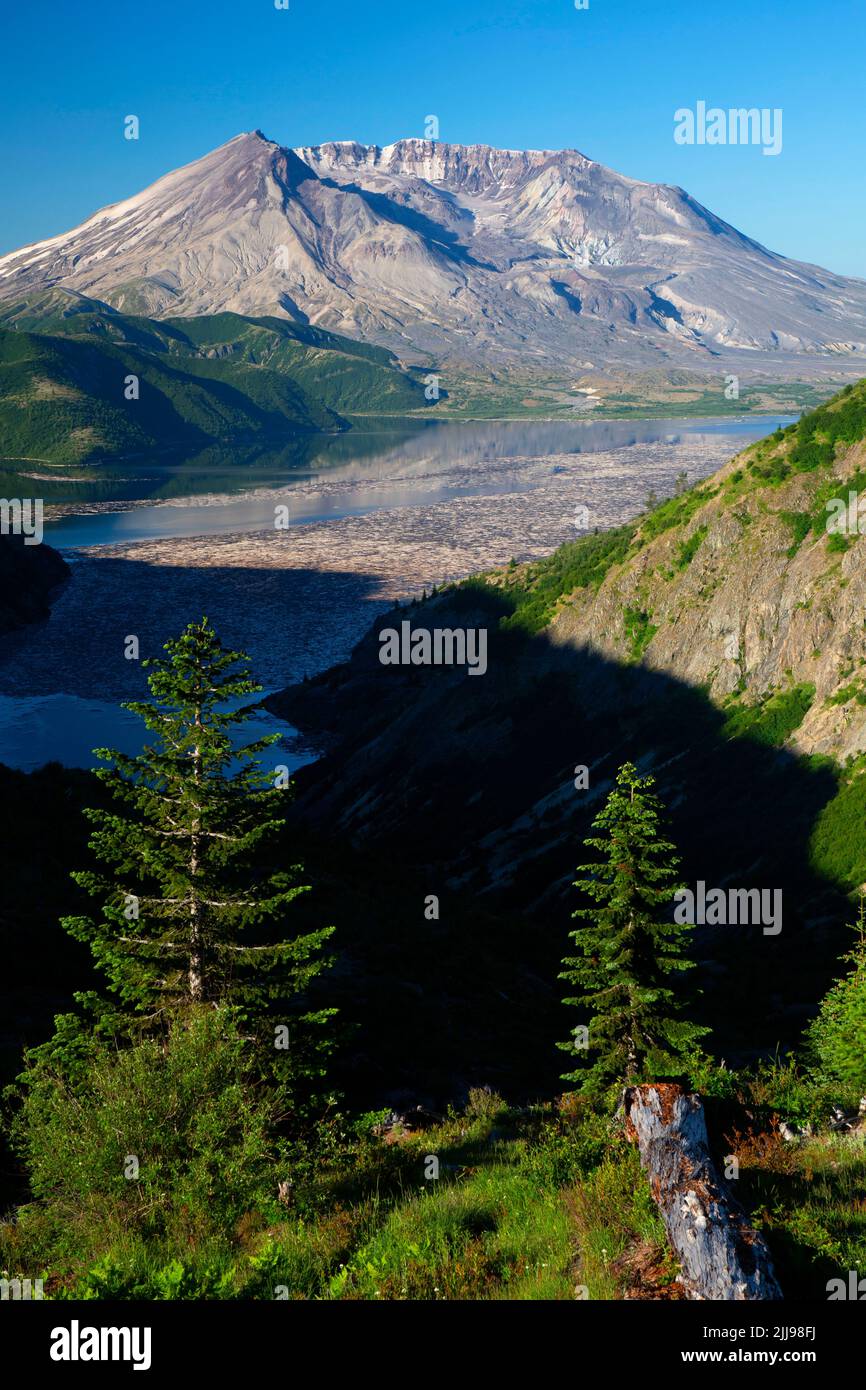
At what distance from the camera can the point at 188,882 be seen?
15.1 metres

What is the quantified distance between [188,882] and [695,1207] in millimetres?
9197

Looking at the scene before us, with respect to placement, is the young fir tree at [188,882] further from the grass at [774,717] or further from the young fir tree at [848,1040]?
the grass at [774,717]

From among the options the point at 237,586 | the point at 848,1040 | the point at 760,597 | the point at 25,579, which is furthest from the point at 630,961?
the point at 25,579

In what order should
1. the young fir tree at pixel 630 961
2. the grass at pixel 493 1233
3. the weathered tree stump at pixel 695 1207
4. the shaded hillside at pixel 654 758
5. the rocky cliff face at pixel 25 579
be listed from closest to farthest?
the weathered tree stump at pixel 695 1207 → the grass at pixel 493 1233 → the young fir tree at pixel 630 961 → the shaded hillside at pixel 654 758 → the rocky cliff face at pixel 25 579

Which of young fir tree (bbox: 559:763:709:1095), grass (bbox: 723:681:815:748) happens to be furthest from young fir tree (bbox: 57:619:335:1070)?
grass (bbox: 723:681:815:748)

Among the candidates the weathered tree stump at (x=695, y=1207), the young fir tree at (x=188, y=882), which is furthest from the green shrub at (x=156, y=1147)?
the weathered tree stump at (x=695, y=1207)

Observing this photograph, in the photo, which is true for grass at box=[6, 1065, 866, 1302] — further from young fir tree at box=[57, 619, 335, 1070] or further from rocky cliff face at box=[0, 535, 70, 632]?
rocky cliff face at box=[0, 535, 70, 632]

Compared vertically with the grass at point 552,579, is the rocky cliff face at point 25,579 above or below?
above

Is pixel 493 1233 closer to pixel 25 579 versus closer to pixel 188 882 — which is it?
pixel 188 882

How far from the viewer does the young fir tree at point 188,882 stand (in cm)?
1517

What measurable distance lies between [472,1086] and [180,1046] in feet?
33.4

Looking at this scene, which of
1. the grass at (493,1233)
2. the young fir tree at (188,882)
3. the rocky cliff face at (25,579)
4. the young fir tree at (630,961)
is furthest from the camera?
the rocky cliff face at (25,579)

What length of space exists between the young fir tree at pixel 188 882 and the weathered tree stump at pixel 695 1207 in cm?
675
